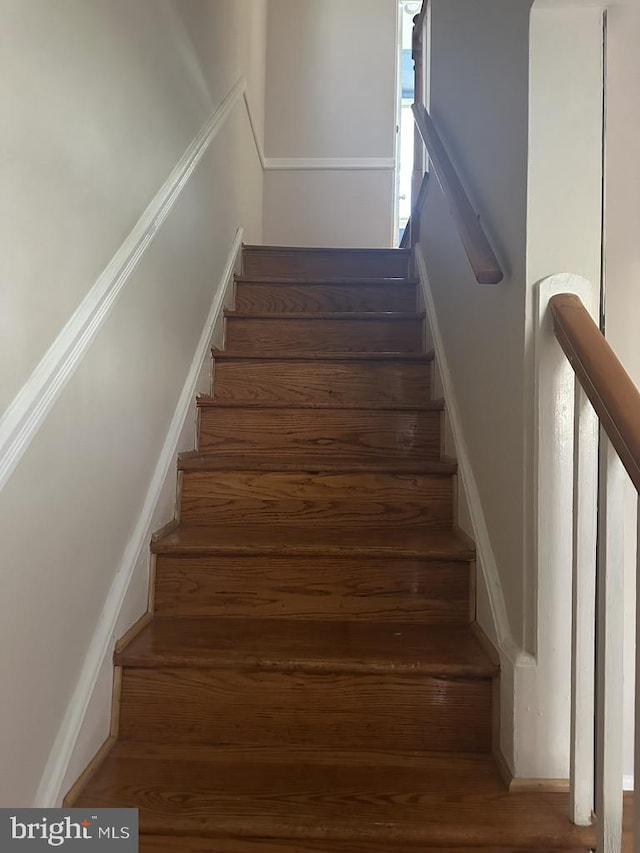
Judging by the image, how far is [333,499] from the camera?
167 centimetres

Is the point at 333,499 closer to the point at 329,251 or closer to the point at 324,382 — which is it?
the point at 324,382

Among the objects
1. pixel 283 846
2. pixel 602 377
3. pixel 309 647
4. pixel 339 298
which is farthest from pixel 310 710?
pixel 339 298

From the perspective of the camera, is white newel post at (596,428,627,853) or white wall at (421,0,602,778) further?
white wall at (421,0,602,778)

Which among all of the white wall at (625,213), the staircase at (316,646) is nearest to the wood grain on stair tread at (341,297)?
the staircase at (316,646)

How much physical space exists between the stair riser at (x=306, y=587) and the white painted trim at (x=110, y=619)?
0.15 m

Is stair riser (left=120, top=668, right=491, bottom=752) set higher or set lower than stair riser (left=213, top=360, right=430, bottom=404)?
lower

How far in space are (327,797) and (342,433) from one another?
1091 millimetres

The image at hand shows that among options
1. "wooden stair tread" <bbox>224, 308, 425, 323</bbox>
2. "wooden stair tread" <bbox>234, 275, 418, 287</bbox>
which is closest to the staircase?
"wooden stair tread" <bbox>224, 308, 425, 323</bbox>

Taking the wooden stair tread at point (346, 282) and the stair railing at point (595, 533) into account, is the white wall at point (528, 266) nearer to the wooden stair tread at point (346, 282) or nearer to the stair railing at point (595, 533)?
the stair railing at point (595, 533)

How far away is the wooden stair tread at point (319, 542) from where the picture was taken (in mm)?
1438

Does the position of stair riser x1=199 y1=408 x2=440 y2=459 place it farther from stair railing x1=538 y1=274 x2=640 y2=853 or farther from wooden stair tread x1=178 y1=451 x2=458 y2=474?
stair railing x1=538 y1=274 x2=640 y2=853

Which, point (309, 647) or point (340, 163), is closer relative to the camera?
point (309, 647)

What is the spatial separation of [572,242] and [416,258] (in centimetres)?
155

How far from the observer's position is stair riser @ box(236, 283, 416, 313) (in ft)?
8.18
